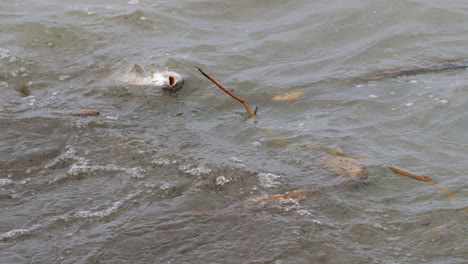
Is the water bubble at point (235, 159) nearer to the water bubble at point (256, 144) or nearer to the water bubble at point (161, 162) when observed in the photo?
the water bubble at point (256, 144)

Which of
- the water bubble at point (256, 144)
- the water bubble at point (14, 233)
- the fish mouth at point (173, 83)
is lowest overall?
the water bubble at point (14, 233)

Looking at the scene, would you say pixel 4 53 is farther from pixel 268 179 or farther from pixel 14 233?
pixel 268 179

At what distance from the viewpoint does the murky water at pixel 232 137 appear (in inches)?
Answer: 116

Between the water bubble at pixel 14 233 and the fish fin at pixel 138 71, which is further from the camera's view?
the fish fin at pixel 138 71

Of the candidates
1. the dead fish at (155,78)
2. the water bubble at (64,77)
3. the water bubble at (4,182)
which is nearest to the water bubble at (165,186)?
the water bubble at (4,182)

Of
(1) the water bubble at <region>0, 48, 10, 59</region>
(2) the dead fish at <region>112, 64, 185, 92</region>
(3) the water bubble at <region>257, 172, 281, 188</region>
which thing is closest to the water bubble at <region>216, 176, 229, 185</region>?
(3) the water bubble at <region>257, 172, 281, 188</region>

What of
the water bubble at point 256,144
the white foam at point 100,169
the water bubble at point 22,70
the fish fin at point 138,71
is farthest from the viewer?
the water bubble at point 22,70

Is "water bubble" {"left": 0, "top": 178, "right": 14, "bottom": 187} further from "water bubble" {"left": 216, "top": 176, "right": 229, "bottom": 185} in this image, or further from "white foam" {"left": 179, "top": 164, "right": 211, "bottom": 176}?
"water bubble" {"left": 216, "top": 176, "right": 229, "bottom": 185}

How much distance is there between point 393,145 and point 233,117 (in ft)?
4.45

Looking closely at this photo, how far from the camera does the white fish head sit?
16.8ft

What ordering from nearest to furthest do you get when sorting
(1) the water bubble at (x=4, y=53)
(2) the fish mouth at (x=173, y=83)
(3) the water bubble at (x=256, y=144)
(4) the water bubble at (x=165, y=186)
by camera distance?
(4) the water bubble at (x=165, y=186)
(3) the water bubble at (x=256, y=144)
(2) the fish mouth at (x=173, y=83)
(1) the water bubble at (x=4, y=53)

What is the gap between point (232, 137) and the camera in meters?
4.21

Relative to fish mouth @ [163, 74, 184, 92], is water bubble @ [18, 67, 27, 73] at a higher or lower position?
higher

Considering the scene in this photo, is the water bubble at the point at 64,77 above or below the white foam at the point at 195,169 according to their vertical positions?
above
